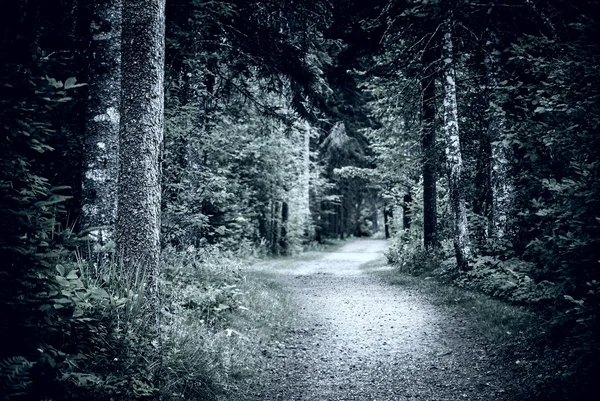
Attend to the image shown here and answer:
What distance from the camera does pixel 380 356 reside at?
282 inches

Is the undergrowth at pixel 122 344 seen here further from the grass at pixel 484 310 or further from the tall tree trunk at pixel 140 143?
the grass at pixel 484 310

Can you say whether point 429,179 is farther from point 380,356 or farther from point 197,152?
point 380,356

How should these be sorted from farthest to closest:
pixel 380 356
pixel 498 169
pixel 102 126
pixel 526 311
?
pixel 498 169
pixel 526 311
pixel 380 356
pixel 102 126

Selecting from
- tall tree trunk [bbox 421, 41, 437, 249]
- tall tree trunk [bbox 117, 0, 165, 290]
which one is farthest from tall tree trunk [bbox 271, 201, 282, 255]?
tall tree trunk [bbox 117, 0, 165, 290]

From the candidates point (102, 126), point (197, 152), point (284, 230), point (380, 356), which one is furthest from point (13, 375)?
point (284, 230)

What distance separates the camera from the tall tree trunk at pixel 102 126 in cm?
686

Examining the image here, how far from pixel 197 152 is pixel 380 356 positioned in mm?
7784

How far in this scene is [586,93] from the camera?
497cm

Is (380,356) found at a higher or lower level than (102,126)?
lower

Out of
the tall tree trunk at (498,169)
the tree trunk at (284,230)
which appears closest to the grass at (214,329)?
the tall tree trunk at (498,169)

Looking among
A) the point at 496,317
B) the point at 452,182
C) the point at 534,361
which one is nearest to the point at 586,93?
the point at 534,361

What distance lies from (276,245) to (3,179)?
21386mm

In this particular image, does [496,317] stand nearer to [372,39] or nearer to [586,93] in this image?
[586,93]

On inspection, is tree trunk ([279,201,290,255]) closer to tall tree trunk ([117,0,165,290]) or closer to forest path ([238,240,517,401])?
forest path ([238,240,517,401])
